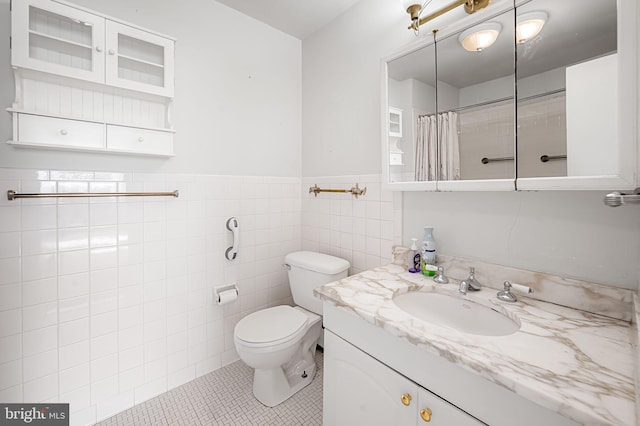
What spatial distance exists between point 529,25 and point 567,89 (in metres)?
0.30

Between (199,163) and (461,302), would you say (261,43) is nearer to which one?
(199,163)

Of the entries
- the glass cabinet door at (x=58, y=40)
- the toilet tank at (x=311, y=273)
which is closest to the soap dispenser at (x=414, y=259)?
the toilet tank at (x=311, y=273)

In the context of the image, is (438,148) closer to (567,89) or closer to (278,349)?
(567,89)

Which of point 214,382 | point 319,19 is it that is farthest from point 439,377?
point 319,19

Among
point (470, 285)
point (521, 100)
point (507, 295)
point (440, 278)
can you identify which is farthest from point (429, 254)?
point (521, 100)

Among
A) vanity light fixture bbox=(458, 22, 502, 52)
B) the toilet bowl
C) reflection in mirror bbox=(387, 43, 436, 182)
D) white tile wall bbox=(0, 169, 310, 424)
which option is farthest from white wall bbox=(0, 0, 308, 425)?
vanity light fixture bbox=(458, 22, 502, 52)

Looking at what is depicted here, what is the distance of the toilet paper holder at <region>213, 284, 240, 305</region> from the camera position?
5.83ft

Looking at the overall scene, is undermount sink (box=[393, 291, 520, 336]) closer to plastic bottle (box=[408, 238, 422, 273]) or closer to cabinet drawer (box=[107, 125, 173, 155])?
plastic bottle (box=[408, 238, 422, 273])

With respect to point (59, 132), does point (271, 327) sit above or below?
below

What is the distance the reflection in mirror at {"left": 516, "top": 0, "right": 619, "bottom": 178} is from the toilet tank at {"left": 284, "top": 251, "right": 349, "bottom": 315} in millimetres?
1108

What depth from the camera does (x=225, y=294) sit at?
5.89 ft

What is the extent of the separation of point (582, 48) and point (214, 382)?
2418 millimetres

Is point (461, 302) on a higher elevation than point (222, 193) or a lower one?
lower

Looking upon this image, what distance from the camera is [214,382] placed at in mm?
1774
